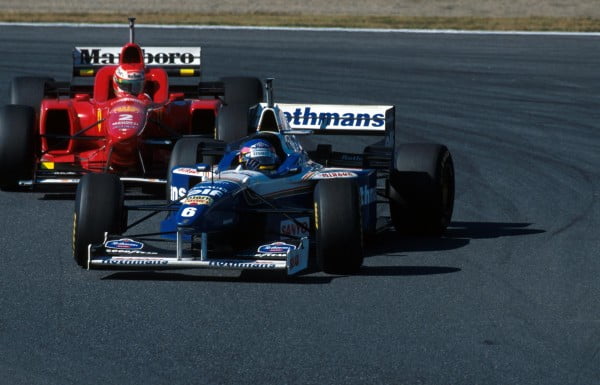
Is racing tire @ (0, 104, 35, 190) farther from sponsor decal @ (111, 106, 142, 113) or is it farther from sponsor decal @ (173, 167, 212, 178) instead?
sponsor decal @ (173, 167, 212, 178)

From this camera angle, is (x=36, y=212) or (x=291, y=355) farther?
(x=36, y=212)

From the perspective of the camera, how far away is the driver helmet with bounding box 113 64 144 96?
642 inches

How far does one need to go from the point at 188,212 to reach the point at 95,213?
32.6 inches

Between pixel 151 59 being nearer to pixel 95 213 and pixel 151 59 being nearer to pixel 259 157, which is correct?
pixel 259 157

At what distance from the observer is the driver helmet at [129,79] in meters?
16.3

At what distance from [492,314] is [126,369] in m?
2.87

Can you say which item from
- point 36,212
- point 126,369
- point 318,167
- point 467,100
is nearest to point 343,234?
point 318,167

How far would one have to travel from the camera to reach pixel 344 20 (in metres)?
39.0

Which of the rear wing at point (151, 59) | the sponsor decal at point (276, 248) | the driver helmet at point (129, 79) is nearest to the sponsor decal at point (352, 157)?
the sponsor decal at point (276, 248)

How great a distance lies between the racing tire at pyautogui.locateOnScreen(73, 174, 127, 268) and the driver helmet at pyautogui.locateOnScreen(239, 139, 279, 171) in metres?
1.28

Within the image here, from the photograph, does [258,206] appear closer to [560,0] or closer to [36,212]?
[36,212]

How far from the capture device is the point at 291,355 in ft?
28.6

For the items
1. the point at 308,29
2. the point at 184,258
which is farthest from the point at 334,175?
the point at 308,29

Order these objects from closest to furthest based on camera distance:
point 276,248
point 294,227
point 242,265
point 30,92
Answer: point 242,265
point 276,248
point 294,227
point 30,92
